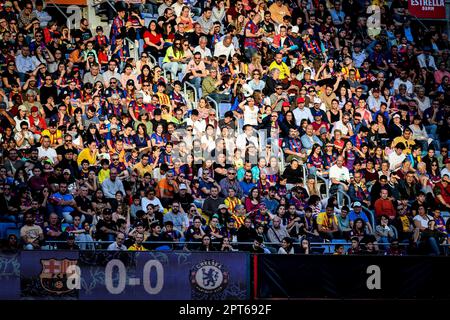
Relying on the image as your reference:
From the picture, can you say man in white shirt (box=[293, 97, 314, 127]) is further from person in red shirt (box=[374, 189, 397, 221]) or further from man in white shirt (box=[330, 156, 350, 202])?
person in red shirt (box=[374, 189, 397, 221])

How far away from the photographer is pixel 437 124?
24.2 m

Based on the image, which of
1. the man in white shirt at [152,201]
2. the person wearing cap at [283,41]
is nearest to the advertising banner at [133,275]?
the man in white shirt at [152,201]

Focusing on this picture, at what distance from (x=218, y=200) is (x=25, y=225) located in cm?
398

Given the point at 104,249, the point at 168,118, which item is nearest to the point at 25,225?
the point at 104,249

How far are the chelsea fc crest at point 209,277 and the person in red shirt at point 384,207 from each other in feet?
13.6

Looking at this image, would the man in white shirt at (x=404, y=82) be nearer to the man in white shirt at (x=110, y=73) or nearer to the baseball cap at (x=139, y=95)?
the baseball cap at (x=139, y=95)

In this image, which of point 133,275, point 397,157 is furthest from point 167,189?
point 397,157

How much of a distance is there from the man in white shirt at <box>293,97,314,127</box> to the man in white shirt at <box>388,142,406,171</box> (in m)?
1.98

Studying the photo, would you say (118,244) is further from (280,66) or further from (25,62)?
(280,66)

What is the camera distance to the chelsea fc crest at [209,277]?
18.5 metres

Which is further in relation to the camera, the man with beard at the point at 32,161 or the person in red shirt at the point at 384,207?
the person in red shirt at the point at 384,207

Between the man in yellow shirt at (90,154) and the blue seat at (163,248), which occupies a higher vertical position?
the man in yellow shirt at (90,154)

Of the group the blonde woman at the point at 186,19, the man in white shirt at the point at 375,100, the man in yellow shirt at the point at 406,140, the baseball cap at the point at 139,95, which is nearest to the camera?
the baseball cap at the point at 139,95
